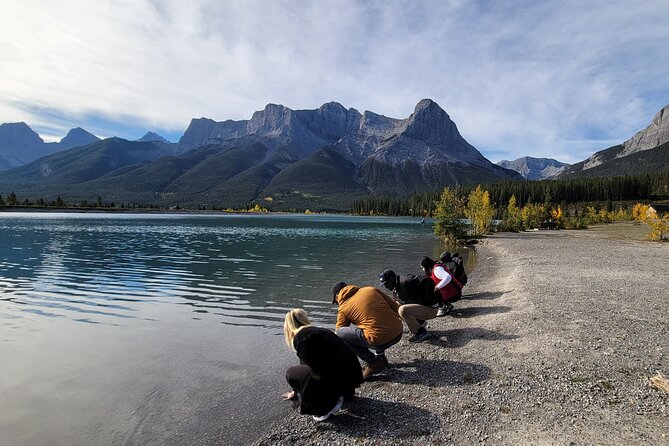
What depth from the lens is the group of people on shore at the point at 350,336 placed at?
7168 mm

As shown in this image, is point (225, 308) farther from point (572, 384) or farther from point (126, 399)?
point (572, 384)

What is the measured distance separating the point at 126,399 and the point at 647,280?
78.6 ft

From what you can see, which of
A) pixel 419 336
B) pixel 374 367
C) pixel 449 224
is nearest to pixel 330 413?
pixel 374 367

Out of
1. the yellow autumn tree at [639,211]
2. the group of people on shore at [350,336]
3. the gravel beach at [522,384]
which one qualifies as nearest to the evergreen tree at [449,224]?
the gravel beach at [522,384]

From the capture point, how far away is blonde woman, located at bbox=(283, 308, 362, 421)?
23.0 feet

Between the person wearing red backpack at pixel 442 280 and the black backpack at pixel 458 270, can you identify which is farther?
the black backpack at pixel 458 270

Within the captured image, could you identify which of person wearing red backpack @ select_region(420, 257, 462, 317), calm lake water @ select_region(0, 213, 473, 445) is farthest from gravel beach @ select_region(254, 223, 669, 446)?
calm lake water @ select_region(0, 213, 473, 445)

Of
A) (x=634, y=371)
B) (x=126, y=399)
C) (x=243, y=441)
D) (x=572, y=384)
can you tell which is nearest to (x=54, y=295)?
(x=126, y=399)

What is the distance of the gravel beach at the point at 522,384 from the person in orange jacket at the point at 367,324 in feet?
2.36

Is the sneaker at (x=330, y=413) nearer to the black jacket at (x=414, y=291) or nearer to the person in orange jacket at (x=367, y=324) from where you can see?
the person in orange jacket at (x=367, y=324)

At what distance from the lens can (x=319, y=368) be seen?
7.23 meters

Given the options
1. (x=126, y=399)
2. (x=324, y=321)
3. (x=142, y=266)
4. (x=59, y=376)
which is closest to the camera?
(x=126, y=399)

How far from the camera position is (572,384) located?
26.6ft

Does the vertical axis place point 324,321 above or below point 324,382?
below
